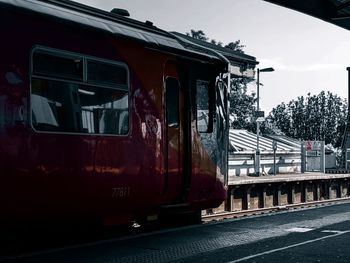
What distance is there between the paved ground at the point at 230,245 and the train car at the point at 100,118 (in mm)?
459

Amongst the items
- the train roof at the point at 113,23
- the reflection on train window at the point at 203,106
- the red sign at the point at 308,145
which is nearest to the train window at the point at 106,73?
the train roof at the point at 113,23

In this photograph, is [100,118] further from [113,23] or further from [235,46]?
[235,46]

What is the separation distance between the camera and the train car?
6730 mm

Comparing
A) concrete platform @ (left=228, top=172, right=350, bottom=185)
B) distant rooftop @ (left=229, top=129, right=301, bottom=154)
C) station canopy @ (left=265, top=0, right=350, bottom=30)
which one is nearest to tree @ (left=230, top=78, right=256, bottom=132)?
distant rooftop @ (left=229, top=129, right=301, bottom=154)

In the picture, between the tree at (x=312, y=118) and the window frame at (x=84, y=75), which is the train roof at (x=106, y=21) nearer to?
the window frame at (x=84, y=75)

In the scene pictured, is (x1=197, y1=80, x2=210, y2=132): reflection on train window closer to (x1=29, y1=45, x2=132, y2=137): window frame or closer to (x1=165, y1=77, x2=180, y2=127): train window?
(x1=165, y1=77, x2=180, y2=127): train window

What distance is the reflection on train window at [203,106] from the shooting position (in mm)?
9844

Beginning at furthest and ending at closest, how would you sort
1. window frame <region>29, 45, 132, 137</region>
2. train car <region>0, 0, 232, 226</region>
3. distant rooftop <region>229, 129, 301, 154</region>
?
1. distant rooftop <region>229, 129, 301, 154</region>
2. window frame <region>29, 45, 132, 137</region>
3. train car <region>0, 0, 232, 226</region>

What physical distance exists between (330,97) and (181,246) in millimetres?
54209

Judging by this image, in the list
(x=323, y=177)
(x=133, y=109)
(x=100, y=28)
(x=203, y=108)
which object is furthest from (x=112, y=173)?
(x=323, y=177)

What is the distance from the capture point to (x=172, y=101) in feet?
30.4

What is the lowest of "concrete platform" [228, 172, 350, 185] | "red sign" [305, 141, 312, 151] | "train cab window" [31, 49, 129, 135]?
"concrete platform" [228, 172, 350, 185]

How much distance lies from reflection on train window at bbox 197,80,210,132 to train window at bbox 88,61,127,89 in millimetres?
1959

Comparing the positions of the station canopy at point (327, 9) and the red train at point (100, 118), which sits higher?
the station canopy at point (327, 9)
